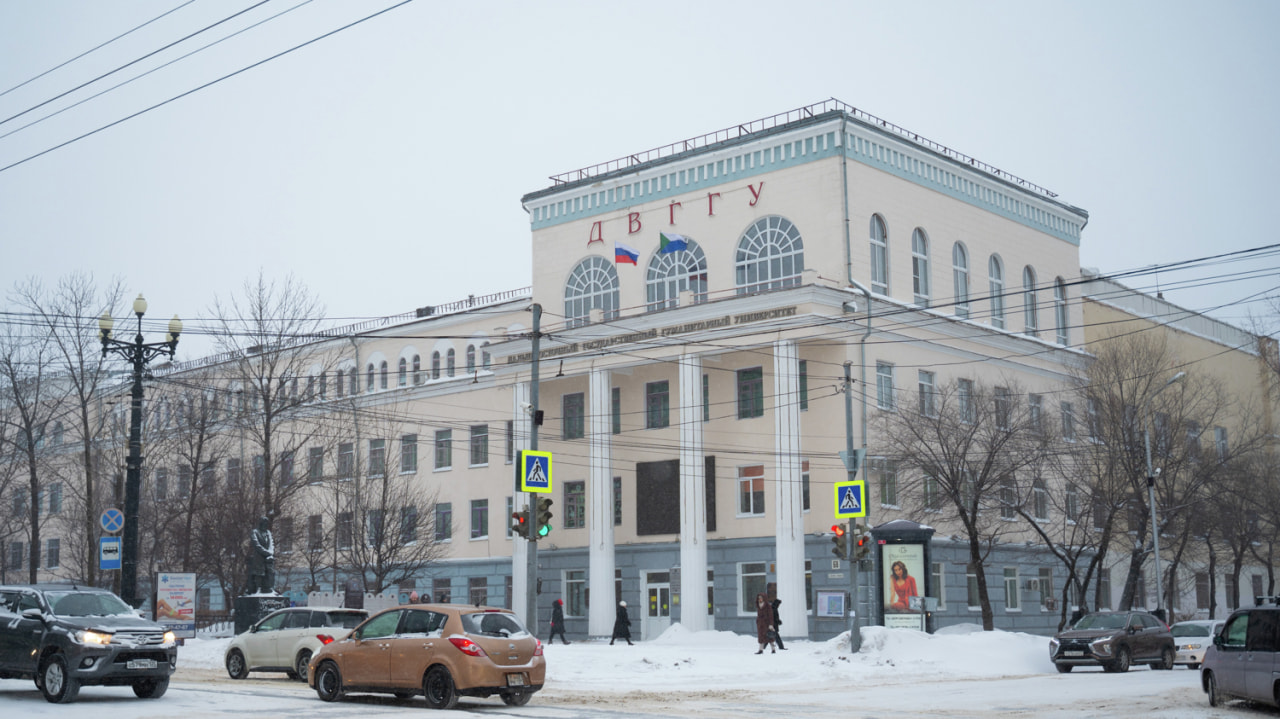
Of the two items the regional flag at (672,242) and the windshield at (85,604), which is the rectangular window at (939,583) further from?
the windshield at (85,604)

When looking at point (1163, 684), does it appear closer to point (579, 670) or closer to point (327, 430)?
point (579, 670)

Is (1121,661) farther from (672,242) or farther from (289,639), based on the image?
(672,242)

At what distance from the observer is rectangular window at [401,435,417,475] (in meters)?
63.4

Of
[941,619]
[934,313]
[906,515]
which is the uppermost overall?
[934,313]

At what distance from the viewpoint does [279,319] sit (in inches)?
1937

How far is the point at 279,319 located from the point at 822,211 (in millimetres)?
20749

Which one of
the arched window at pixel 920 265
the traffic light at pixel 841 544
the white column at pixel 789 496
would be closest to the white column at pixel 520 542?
the white column at pixel 789 496

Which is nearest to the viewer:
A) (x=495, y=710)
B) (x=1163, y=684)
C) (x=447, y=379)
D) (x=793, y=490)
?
(x=495, y=710)

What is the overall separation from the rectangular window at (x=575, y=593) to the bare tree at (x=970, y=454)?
15.5 m

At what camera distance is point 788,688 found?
25375mm

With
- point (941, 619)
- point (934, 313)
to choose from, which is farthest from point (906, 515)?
point (934, 313)

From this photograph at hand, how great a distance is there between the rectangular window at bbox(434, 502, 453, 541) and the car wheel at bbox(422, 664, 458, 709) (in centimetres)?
4262

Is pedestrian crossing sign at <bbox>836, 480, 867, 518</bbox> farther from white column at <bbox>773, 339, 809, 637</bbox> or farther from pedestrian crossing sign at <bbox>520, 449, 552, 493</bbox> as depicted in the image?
white column at <bbox>773, 339, 809, 637</bbox>

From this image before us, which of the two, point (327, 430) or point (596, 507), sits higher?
point (327, 430)
